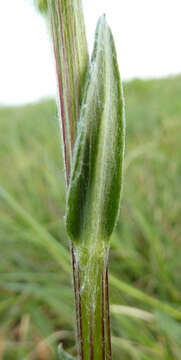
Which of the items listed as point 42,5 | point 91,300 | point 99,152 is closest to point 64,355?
point 91,300

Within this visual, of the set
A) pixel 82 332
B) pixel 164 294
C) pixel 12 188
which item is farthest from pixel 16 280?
pixel 82 332

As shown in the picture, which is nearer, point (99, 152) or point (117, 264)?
point (99, 152)

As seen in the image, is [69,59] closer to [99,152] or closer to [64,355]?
[99,152]

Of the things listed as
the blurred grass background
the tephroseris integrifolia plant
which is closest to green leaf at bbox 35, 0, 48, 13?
the tephroseris integrifolia plant

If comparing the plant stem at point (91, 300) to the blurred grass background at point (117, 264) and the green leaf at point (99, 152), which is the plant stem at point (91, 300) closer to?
the green leaf at point (99, 152)

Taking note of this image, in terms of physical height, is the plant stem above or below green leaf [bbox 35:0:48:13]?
below

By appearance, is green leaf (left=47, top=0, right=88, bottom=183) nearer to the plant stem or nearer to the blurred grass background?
the plant stem

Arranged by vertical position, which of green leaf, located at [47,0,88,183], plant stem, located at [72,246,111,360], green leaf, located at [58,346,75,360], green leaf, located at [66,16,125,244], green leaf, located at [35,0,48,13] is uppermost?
green leaf, located at [35,0,48,13]
